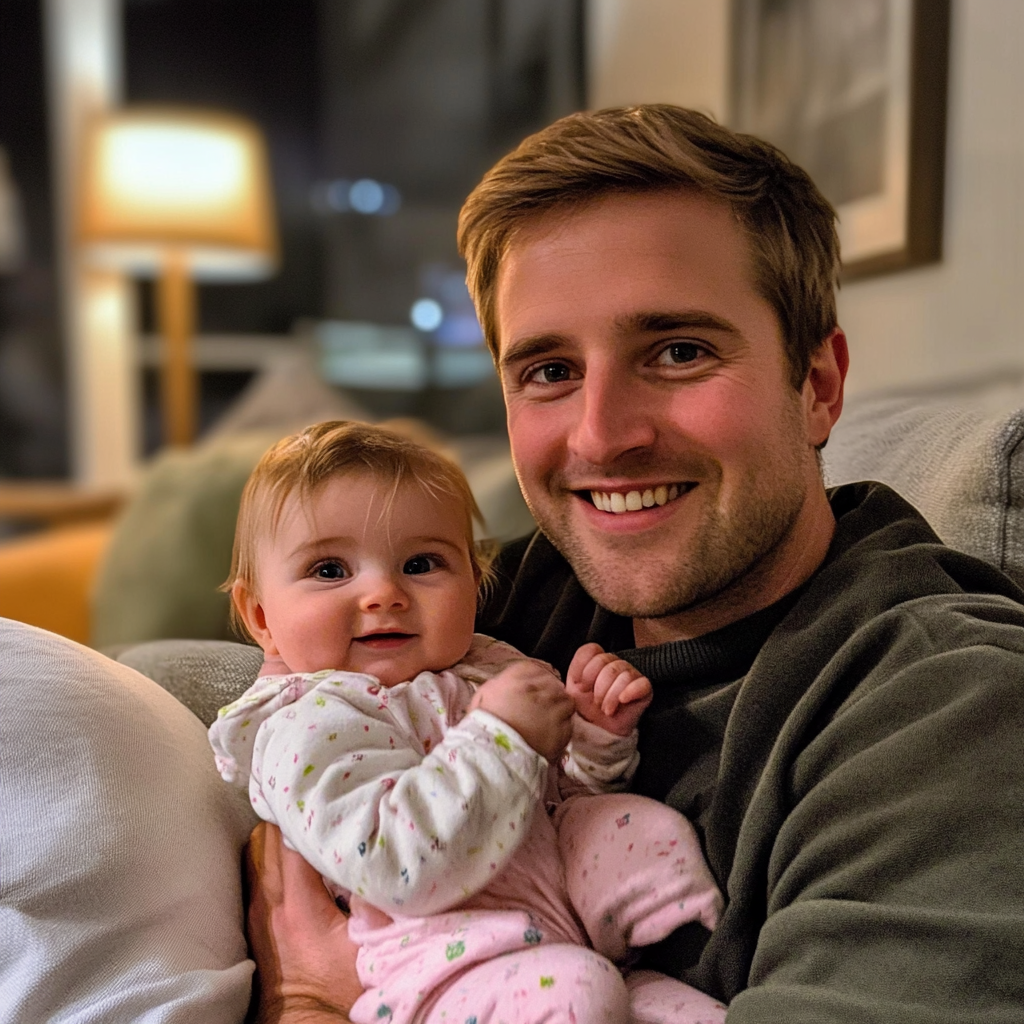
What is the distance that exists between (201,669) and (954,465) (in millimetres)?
551

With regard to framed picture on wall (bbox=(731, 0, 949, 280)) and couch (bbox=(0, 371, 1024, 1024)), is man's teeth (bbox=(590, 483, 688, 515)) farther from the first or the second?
framed picture on wall (bbox=(731, 0, 949, 280))

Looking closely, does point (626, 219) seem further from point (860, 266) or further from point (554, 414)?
point (860, 266)

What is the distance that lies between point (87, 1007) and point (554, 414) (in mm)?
395

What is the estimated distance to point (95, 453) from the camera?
3.43 meters

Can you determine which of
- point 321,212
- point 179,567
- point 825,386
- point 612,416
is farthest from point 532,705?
point 321,212

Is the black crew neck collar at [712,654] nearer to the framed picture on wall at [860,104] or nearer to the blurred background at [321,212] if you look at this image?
the blurred background at [321,212]

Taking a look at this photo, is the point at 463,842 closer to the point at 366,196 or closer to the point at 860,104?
the point at 860,104

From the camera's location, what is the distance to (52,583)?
1029mm

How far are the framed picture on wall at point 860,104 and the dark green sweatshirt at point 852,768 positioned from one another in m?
0.63

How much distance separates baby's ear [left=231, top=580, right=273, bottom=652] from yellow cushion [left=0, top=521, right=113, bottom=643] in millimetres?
262

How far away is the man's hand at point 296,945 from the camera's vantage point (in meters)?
0.57

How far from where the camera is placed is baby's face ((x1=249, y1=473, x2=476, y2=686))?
552 mm

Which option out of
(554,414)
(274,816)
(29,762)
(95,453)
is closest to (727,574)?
(554,414)

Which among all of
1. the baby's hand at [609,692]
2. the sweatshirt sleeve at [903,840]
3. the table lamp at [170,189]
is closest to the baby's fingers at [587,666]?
the baby's hand at [609,692]
